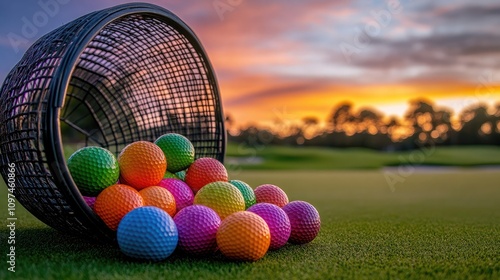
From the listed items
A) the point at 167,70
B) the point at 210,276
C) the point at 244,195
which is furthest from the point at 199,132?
the point at 210,276

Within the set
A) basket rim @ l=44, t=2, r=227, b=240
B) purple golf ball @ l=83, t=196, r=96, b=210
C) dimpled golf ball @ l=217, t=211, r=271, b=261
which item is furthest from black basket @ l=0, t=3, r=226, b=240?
dimpled golf ball @ l=217, t=211, r=271, b=261

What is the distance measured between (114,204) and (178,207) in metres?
0.51

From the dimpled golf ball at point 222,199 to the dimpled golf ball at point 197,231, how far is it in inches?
7.9

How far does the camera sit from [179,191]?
3486mm

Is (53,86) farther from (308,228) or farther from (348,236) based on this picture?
(348,236)

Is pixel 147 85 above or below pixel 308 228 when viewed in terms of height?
above

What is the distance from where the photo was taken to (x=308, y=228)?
3.27 meters

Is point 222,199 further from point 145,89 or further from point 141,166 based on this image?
point 145,89

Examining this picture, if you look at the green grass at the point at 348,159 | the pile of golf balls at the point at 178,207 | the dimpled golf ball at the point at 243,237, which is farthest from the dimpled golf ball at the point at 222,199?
the green grass at the point at 348,159

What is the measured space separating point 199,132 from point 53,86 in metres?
2.01

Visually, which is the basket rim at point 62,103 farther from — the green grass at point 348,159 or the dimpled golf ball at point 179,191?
the green grass at point 348,159

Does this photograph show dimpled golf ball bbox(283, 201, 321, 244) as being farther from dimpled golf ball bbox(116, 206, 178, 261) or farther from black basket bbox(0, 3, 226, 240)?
black basket bbox(0, 3, 226, 240)

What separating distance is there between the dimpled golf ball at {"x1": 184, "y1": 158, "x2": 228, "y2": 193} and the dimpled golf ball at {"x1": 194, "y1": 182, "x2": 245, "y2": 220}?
0.39 m

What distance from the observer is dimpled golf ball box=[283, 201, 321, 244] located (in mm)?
3256
